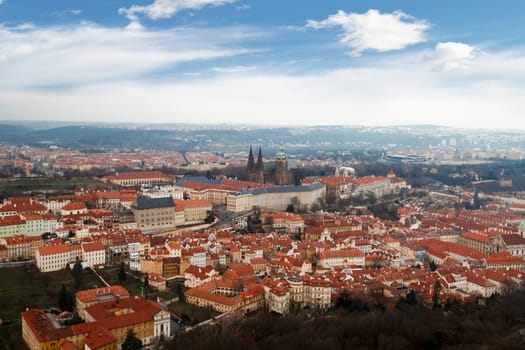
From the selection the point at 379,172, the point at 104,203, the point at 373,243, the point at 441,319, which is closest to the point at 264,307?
the point at 441,319

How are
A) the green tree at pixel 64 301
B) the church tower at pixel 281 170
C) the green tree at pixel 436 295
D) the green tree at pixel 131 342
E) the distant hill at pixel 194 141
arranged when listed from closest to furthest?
the green tree at pixel 131 342, the green tree at pixel 64 301, the green tree at pixel 436 295, the church tower at pixel 281 170, the distant hill at pixel 194 141

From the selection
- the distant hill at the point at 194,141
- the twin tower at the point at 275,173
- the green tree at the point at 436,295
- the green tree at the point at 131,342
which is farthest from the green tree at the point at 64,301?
the distant hill at the point at 194,141

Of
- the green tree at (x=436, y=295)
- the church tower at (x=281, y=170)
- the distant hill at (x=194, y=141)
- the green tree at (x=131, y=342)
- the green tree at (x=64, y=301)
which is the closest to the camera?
the green tree at (x=131, y=342)

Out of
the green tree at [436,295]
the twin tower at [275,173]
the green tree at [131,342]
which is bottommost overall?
the green tree at [436,295]

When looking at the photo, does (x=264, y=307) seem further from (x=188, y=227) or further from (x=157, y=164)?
(x=157, y=164)

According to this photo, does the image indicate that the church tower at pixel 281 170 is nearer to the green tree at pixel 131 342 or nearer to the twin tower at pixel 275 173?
the twin tower at pixel 275 173

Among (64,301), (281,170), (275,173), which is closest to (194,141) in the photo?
(275,173)

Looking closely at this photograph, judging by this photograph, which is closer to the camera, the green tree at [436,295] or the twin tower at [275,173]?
the green tree at [436,295]

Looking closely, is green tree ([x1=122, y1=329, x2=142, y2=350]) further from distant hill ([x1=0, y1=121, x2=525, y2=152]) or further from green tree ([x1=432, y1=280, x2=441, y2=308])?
distant hill ([x1=0, y1=121, x2=525, y2=152])

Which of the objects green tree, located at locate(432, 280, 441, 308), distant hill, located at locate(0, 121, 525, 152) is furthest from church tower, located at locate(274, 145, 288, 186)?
distant hill, located at locate(0, 121, 525, 152)
